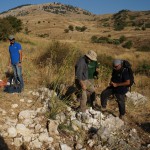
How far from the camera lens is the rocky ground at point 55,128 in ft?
18.0

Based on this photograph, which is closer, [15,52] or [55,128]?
[55,128]

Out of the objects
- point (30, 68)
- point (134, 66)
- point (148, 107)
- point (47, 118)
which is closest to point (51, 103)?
point (47, 118)

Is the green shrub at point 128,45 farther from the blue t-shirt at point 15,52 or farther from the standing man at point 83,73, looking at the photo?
the standing man at point 83,73

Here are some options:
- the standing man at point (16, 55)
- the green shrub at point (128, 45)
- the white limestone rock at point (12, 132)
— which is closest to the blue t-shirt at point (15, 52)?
the standing man at point (16, 55)

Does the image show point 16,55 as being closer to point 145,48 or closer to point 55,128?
point 55,128

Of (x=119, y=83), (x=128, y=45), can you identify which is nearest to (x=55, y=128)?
(x=119, y=83)

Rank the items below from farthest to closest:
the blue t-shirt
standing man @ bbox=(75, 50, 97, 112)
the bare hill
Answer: the bare hill, the blue t-shirt, standing man @ bbox=(75, 50, 97, 112)

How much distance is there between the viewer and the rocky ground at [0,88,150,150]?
5.48m

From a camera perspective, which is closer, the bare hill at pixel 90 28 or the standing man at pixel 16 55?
the standing man at pixel 16 55

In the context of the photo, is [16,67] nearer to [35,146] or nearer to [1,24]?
[35,146]

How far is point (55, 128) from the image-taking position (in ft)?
19.0

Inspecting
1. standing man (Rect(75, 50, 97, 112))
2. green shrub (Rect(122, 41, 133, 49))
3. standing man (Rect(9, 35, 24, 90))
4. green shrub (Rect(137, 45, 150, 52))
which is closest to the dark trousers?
standing man (Rect(75, 50, 97, 112))

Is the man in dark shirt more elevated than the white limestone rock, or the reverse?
the man in dark shirt

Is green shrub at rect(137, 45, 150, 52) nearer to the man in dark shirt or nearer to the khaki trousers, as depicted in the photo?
the man in dark shirt
